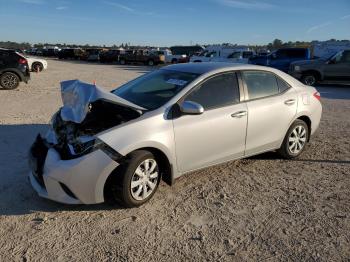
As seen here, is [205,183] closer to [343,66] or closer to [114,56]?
[343,66]

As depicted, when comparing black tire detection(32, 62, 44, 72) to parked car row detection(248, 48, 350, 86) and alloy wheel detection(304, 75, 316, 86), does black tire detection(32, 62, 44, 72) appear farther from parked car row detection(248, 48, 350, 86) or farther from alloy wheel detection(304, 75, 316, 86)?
alloy wheel detection(304, 75, 316, 86)

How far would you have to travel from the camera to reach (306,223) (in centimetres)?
412

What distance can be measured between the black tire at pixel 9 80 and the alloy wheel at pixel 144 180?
38.0ft

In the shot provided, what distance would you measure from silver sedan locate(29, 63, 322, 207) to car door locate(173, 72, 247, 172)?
1 cm

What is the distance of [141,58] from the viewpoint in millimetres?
42219

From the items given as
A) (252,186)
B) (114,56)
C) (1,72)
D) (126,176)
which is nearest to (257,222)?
(252,186)

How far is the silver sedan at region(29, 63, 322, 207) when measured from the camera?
409 centimetres

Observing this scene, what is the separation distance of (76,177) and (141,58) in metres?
39.3

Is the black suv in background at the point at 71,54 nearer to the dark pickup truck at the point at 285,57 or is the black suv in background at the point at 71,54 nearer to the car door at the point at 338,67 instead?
the dark pickup truck at the point at 285,57

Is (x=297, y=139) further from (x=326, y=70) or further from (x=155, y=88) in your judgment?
(x=326, y=70)

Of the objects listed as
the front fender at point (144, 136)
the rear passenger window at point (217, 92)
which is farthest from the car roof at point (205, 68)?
the front fender at point (144, 136)

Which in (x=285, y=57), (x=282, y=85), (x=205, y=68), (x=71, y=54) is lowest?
A: (x=71, y=54)

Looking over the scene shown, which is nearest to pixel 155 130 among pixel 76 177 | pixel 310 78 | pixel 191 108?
pixel 191 108

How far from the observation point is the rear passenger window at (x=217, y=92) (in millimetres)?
4859
